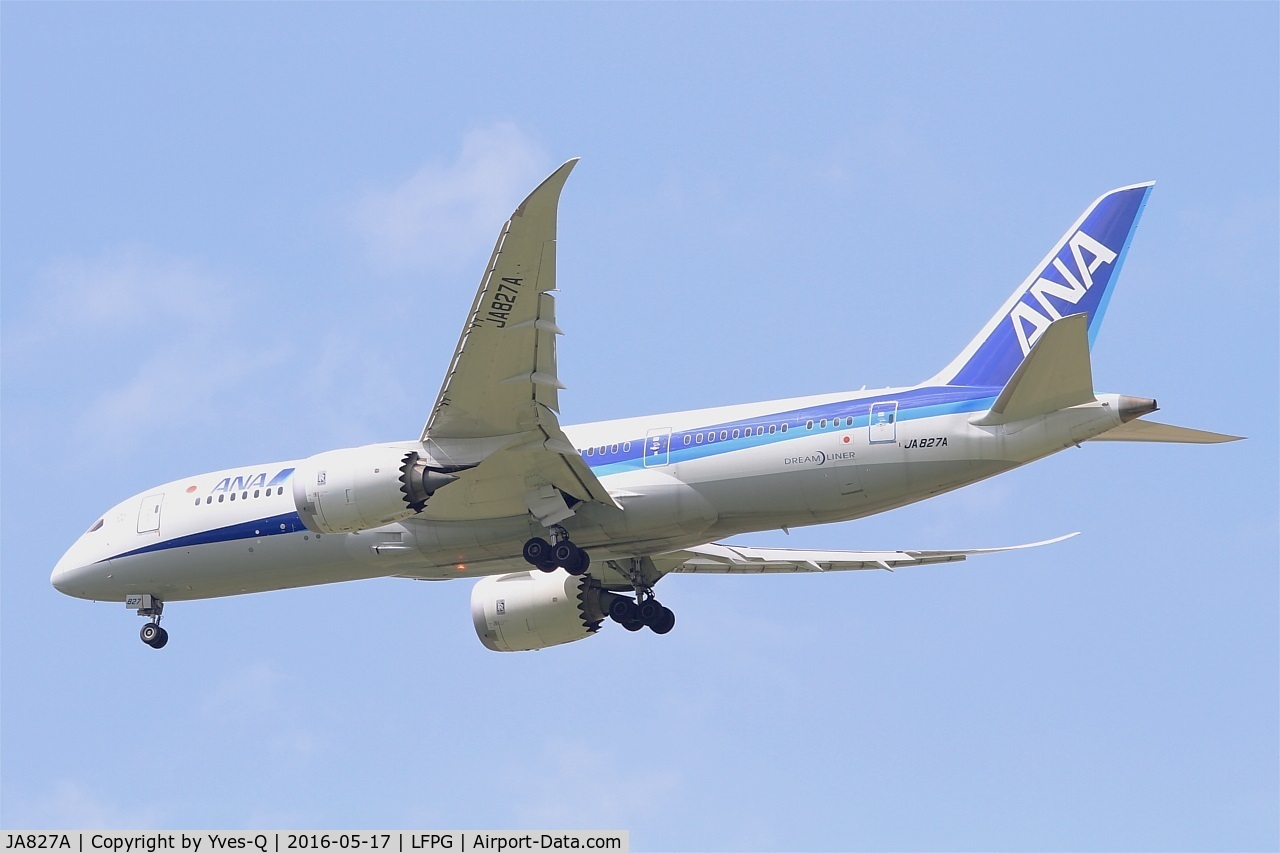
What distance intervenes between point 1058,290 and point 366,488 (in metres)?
11.0

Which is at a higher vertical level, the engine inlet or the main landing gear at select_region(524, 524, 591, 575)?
the engine inlet

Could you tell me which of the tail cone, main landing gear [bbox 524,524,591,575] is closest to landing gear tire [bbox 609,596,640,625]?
main landing gear [bbox 524,524,591,575]

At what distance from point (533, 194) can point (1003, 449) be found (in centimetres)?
809

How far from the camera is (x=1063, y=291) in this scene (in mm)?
28422

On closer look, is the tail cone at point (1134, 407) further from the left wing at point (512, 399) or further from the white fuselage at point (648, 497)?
the left wing at point (512, 399)

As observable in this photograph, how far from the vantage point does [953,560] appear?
33781 millimetres

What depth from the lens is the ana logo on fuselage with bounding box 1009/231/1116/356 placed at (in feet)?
92.8

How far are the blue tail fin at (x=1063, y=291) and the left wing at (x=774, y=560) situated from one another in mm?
6265

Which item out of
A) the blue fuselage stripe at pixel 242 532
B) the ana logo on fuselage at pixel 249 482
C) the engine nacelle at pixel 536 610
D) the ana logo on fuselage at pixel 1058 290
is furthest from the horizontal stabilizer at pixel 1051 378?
the ana logo on fuselage at pixel 249 482

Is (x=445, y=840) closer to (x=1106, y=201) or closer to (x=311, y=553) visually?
(x=311, y=553)

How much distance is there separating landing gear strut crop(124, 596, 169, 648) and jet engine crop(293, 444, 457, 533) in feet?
19.1

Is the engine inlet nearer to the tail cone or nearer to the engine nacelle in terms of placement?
the engine nacelle

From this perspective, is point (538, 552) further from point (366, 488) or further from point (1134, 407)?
point (1134, 407)

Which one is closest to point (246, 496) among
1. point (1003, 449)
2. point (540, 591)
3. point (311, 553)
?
point (311, 553)
